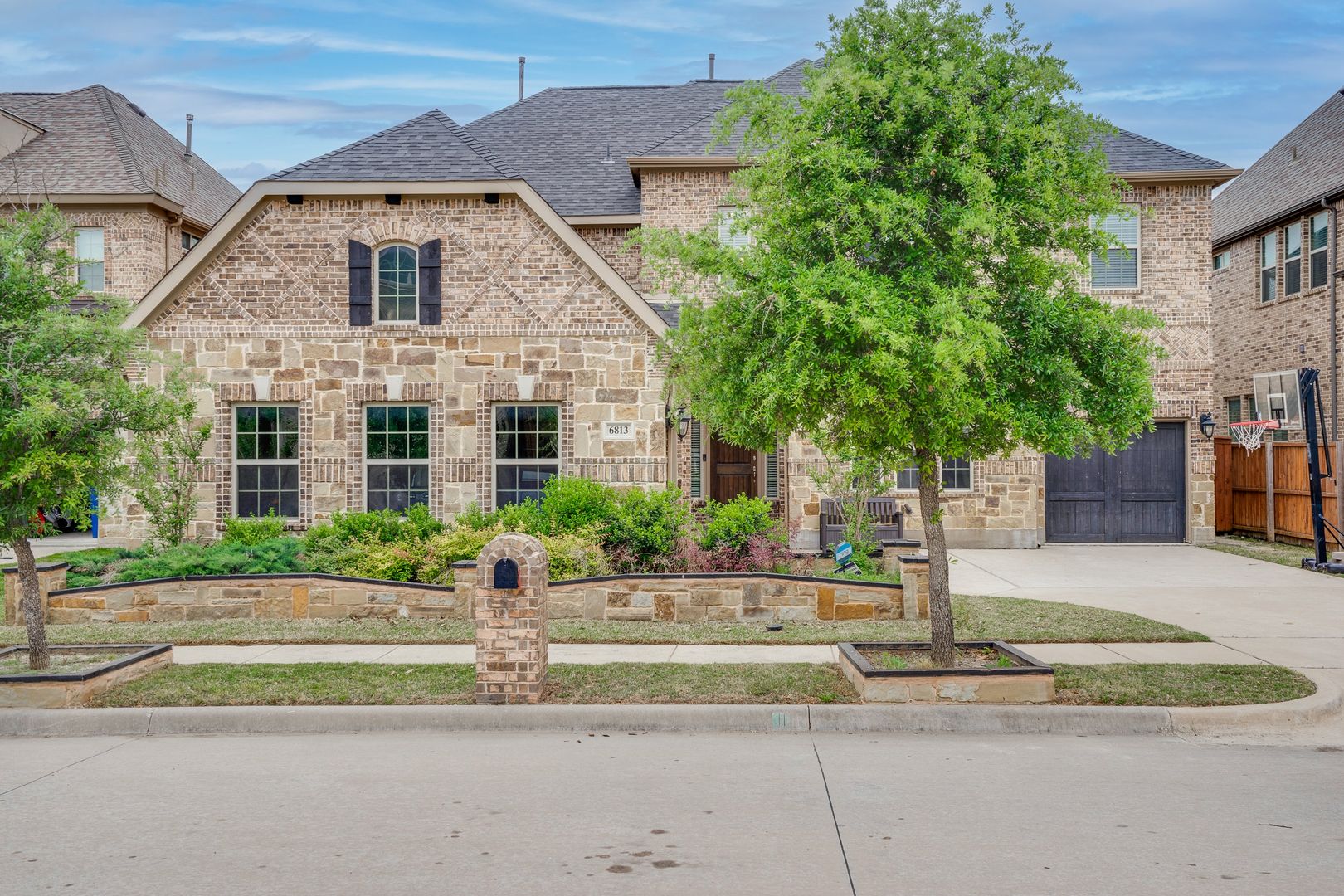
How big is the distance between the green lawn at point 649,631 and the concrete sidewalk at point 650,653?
20 cm

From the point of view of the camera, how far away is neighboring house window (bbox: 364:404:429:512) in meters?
16.7

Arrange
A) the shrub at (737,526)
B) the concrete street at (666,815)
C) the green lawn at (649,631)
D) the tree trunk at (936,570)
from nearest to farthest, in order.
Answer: the concrete street at (666,815) → the tree trunk at (936,570) → the green lawn at (649,631) → the shrub at (737,526)

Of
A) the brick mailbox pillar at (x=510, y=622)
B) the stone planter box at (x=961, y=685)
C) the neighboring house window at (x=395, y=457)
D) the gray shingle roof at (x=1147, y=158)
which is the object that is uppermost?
the gray shingle roof at (x=1147, y=158)

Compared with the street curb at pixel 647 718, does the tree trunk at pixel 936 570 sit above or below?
above

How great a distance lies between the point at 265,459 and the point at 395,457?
6.86 feet

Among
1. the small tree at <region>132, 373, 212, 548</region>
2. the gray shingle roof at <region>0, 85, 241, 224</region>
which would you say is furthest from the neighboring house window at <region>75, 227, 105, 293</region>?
the small tree at <region>132, 373, 212, 548</region>

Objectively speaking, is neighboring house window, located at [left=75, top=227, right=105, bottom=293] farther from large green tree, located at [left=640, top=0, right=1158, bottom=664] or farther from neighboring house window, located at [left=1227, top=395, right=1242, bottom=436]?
neighboring house window, located at [left=1227, top=395, right=1242, bottom=436]

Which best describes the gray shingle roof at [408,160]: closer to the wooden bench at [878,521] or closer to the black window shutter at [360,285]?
the black window shutter at [360,285]

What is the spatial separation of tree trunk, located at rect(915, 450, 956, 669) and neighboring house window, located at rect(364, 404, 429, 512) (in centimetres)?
984

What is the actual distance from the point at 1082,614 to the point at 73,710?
10.1 meters

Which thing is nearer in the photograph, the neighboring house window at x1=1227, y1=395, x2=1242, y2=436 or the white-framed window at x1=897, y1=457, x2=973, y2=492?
the white-framed window at x1=897, y1=457, x2=973, y2=492

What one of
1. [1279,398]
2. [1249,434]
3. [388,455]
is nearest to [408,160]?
[388,455]

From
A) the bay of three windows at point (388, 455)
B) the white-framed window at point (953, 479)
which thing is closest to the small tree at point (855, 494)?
the bay of three windows at point (388, 455)

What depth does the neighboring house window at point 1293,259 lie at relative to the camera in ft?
71.9
